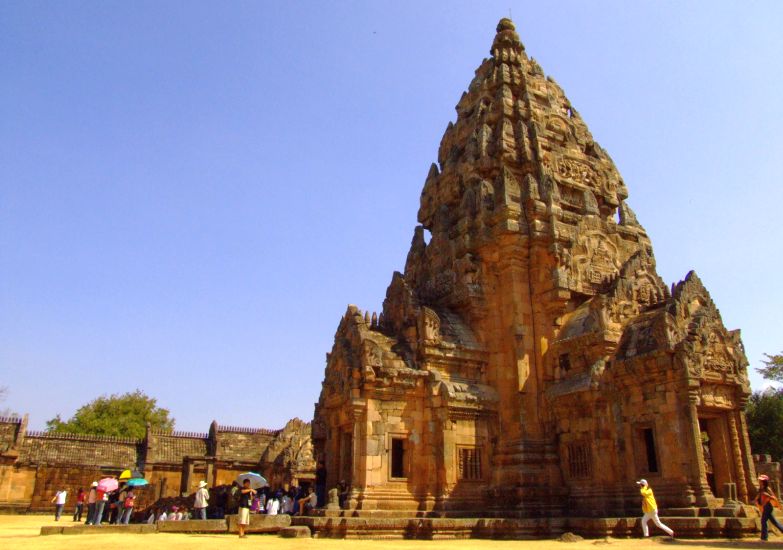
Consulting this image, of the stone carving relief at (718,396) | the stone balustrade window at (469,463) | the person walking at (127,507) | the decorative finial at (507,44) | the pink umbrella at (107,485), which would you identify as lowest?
the person walking at (127,507)

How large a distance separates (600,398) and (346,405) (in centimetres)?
650

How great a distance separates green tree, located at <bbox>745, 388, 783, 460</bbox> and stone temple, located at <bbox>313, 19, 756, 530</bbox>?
784 inches

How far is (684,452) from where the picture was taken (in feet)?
46.9

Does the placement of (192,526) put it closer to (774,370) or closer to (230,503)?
(230,503)

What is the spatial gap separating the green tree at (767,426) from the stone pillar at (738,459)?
24886mm

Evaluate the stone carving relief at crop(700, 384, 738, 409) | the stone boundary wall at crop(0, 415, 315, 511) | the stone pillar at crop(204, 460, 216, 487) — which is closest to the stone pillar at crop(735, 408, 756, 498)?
the stone carving relief at crop(700, 384, 738, 409)

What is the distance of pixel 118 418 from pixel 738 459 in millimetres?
47733

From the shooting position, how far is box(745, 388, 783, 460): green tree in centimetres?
3662

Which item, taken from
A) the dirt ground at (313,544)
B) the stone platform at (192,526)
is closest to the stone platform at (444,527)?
the dirt ground at (313,544)

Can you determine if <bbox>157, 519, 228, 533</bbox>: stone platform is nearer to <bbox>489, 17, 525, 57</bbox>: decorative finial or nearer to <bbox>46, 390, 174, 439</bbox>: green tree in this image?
<bbox>489, 17, 525, 57</bbox>: decorative finial

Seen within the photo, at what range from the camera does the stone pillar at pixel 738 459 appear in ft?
47.9

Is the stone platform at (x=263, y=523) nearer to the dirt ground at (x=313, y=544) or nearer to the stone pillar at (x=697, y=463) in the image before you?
the dirt ground at (x=313, y=544)

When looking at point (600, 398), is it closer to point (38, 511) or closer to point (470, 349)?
point (470, 349)

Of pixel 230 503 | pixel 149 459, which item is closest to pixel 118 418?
pixel 149 459
